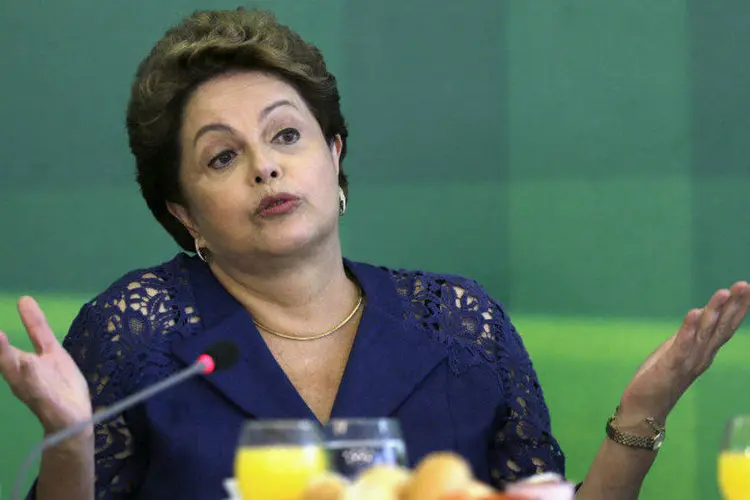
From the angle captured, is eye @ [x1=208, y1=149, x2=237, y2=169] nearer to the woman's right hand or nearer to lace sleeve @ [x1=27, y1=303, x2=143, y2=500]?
lace sleeve @ [x1=27, y1=303, x2=143, y2=500]

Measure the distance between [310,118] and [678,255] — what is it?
1.04 m

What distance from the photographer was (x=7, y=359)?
1.55m

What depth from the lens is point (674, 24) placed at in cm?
279

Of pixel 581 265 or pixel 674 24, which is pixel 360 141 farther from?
pixel 674 24

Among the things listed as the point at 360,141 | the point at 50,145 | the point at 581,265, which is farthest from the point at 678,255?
the point at 50,145

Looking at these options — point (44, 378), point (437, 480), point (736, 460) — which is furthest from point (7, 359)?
point (736, 460)

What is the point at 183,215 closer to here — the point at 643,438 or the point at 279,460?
the point at 643,438

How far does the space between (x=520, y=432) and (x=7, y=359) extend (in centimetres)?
101

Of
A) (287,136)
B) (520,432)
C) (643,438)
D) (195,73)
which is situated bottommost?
(520,432)

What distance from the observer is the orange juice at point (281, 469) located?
3.79 ft

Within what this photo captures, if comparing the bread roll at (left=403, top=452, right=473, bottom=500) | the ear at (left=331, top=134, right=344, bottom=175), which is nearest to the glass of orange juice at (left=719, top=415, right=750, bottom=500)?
the bread roll at (left=403, top=452, right=473, bottom=500)

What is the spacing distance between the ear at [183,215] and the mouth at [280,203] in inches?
11.0

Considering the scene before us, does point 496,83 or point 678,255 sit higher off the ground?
point 496,83

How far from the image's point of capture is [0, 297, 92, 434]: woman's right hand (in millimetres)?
1550
